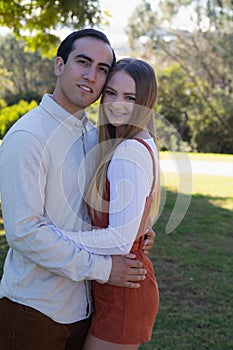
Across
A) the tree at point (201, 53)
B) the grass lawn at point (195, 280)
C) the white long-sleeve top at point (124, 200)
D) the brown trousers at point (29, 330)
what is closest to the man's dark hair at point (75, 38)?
the white long-sleeve top at point (124, 200)

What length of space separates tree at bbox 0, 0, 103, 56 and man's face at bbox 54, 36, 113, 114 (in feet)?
15.7

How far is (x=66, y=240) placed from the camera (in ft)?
6.14

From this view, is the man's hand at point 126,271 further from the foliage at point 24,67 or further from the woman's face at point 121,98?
the foliage at point 24,67

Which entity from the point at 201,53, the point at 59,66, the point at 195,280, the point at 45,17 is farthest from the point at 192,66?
the point at 59,66

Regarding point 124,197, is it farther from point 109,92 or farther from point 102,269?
point 109,92

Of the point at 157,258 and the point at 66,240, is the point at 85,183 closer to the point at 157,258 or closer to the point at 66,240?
the point at 66,240

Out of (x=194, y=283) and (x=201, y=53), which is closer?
(x=194, y=283)

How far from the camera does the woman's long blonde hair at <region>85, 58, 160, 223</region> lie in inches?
78.0

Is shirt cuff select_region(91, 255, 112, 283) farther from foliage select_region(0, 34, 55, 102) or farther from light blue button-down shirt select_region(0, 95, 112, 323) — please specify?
foliage select_region(0, 34, 55, 102)

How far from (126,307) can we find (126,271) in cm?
15

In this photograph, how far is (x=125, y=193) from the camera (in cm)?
188

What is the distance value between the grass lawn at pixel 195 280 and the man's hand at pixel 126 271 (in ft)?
6.42

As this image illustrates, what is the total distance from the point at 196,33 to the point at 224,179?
1589cm

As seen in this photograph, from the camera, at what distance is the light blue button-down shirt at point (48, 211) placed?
1827 mm
